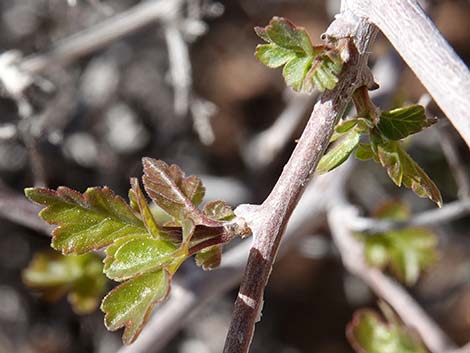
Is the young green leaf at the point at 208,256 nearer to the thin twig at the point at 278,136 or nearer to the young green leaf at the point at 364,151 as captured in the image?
the young green leaf at the point at 364,151

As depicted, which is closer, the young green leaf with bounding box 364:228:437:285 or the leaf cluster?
the leaf cluster

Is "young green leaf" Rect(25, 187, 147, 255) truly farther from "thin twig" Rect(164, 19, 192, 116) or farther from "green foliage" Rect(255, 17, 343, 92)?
"thin twig" Rect(164, 19, 192, 116)

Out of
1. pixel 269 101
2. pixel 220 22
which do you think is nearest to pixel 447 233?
pixel 269 101

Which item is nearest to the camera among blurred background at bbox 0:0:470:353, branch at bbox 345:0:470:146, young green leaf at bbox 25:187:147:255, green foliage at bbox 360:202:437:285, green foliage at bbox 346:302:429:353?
branch at bbox 345:0:470:146

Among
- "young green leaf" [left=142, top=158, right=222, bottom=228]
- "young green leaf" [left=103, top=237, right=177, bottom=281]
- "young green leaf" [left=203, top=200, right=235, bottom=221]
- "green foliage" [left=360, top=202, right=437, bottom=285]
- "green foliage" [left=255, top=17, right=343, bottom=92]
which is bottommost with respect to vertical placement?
"green foliage" [left=360, top=202, right=437, bottom=285]

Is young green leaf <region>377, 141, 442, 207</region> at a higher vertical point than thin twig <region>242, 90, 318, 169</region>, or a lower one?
higher

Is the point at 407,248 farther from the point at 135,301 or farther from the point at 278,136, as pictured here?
the point at 135,301

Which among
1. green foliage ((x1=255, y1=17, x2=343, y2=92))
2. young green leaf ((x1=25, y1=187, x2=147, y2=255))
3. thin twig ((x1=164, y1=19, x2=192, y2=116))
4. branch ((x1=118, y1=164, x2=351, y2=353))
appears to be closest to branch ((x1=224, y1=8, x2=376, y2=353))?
green foliage ((x1=255, y1=17, x2=343, y2=92))

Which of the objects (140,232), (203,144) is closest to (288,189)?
(140,232)
